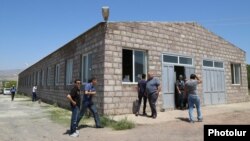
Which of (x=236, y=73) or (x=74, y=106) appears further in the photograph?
(x=236, y=73)

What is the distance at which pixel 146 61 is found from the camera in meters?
11.5

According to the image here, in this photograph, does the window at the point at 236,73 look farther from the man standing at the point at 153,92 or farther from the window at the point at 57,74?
the window at the point at 57,74

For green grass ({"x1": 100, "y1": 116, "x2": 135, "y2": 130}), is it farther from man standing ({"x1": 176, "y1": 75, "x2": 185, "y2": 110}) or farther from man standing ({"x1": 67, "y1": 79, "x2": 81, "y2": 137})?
man standing ({"x1": 176, "y1": 75, "x2": 185, "y2": 110})

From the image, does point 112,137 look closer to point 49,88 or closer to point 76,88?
point 76,88

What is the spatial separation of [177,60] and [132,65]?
2.93 m

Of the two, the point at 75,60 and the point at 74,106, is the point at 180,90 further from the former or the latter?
the point at 74,106

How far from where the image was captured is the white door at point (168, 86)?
11.9 meters

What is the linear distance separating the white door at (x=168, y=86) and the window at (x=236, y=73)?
22.0 feet

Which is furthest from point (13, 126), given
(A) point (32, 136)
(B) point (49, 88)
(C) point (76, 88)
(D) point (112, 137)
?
(B) point (49, 88)

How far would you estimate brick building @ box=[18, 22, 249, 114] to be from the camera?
10.4m

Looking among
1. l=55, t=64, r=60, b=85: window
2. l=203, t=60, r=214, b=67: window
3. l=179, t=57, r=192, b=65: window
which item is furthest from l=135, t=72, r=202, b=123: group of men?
l=55, t=64, r=60, b=85: window

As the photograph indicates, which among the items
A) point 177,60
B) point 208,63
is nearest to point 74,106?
point 177,60

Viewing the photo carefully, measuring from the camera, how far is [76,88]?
7.69 meters

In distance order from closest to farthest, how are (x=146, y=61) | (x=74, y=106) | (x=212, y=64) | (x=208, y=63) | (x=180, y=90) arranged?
(x=74, y=106)
(x=146, y=61)
(x=180, y=90)
(x=208, y=63)
(x=212, y=64)
